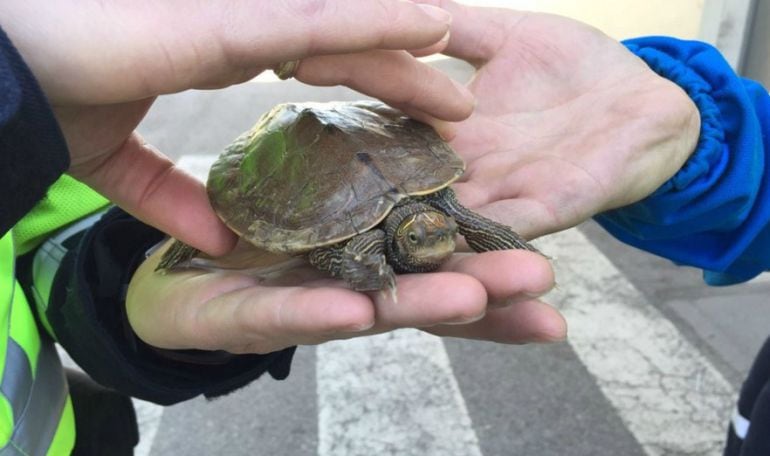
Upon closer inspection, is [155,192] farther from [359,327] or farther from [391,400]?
[391,400]

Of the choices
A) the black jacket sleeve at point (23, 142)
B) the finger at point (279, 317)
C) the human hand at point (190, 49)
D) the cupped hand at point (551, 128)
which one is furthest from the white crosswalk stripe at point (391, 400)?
the black jacket sleeve at point (23, 142)

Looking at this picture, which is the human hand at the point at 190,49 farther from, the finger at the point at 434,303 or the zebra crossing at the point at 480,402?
the zebra crossing at the point at 480,402

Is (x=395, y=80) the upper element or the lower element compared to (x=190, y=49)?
lower

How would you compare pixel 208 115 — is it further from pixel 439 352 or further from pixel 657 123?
pixel 657 123

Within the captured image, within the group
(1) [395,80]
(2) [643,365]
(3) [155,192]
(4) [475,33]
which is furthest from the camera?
(2) [643,365]

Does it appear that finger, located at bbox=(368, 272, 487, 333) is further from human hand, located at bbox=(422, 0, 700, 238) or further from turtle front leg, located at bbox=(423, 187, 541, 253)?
human hand, located at bbox=(422, 0, 700, 238)

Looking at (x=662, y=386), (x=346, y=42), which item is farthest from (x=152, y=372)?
(x=662, y=386)

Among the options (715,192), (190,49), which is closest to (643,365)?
(715,192)
